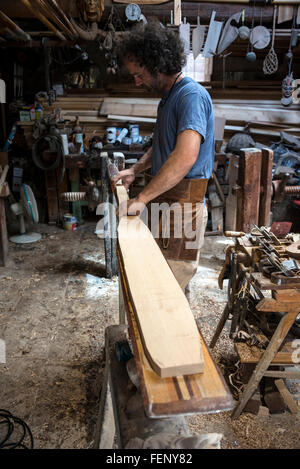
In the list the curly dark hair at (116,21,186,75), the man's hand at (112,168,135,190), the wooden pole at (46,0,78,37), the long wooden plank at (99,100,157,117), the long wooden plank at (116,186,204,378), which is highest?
the wooden pole at (46,0,78,37)

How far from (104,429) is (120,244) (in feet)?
2.72

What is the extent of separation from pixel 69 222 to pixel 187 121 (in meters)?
3.92

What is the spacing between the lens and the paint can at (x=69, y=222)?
18.4ft

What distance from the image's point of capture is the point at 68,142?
575 centimetres

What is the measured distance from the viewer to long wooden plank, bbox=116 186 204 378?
1.00 meters

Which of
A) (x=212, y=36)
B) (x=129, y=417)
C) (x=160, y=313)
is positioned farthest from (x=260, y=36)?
(x=129, y=417)

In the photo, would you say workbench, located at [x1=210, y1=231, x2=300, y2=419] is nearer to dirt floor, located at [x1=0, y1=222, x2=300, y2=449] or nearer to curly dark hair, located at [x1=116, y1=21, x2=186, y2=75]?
dirt floor, located at [x1=0, y1=222, x2=300, y2=449]

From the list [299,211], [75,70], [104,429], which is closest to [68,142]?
[75,70]

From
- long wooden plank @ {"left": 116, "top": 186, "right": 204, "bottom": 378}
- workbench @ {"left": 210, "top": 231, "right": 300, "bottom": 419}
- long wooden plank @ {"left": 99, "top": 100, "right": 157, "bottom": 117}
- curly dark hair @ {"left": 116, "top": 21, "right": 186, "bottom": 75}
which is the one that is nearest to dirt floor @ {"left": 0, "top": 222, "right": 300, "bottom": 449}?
workbench @ {"left": 210, "top": 231, "right": 300, "bottom": 419}

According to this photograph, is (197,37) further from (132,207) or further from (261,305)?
(261,305)

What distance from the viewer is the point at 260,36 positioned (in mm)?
5367

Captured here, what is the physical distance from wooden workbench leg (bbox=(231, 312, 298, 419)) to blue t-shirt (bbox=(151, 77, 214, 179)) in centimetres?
93

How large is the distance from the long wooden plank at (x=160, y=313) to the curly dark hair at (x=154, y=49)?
1067 millimetres

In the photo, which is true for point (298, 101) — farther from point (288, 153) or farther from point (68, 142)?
point (68, 142)
